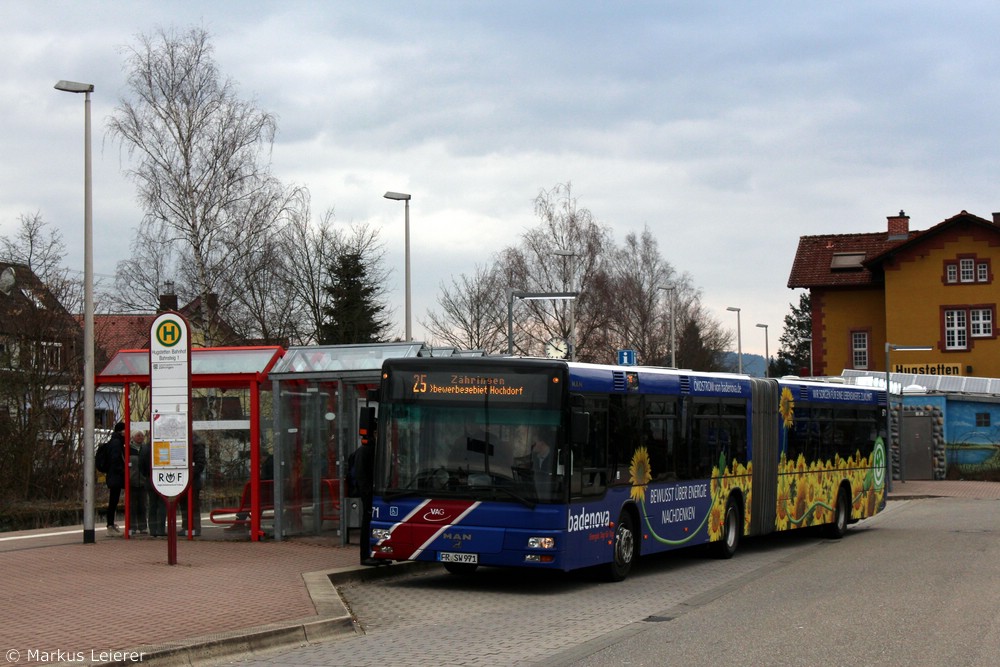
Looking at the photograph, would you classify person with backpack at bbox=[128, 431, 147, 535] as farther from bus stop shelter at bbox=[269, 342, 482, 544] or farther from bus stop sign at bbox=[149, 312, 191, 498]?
bus stop sign at bbox=[149, 312, 191, 498]

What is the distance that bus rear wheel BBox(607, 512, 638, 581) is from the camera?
50.9 ft

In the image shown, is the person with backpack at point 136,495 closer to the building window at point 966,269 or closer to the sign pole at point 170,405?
the sign pole at point 170,405

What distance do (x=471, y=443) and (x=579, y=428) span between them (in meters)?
1.31

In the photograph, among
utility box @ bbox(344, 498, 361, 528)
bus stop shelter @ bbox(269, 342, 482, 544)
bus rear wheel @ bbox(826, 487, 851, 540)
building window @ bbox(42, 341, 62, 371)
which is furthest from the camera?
building window @ bbox(42, 341, 62, 371)

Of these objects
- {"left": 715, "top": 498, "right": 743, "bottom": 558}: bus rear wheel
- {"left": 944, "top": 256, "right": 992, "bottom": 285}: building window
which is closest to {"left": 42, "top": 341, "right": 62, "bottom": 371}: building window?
{"left": 715, "top": 498, "right": 743, "bottom": 558}: bus rear wheel

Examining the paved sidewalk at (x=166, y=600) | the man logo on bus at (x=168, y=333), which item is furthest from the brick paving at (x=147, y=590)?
the man logo on bus at (x=168, y=333)

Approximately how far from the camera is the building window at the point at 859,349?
6600 cm

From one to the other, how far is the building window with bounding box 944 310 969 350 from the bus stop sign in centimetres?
5259

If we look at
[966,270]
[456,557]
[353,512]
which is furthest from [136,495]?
[966,270]

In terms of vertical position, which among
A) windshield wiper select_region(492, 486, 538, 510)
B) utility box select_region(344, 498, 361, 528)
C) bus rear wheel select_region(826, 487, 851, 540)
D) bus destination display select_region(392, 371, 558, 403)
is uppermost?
bus destination display select_region(392, 371, 558, 403)

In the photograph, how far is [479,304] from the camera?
57438 mm

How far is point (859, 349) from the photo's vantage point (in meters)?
66.3

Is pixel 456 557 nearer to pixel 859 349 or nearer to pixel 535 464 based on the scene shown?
pixel 535 464

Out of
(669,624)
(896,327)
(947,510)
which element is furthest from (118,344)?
(896,327)
